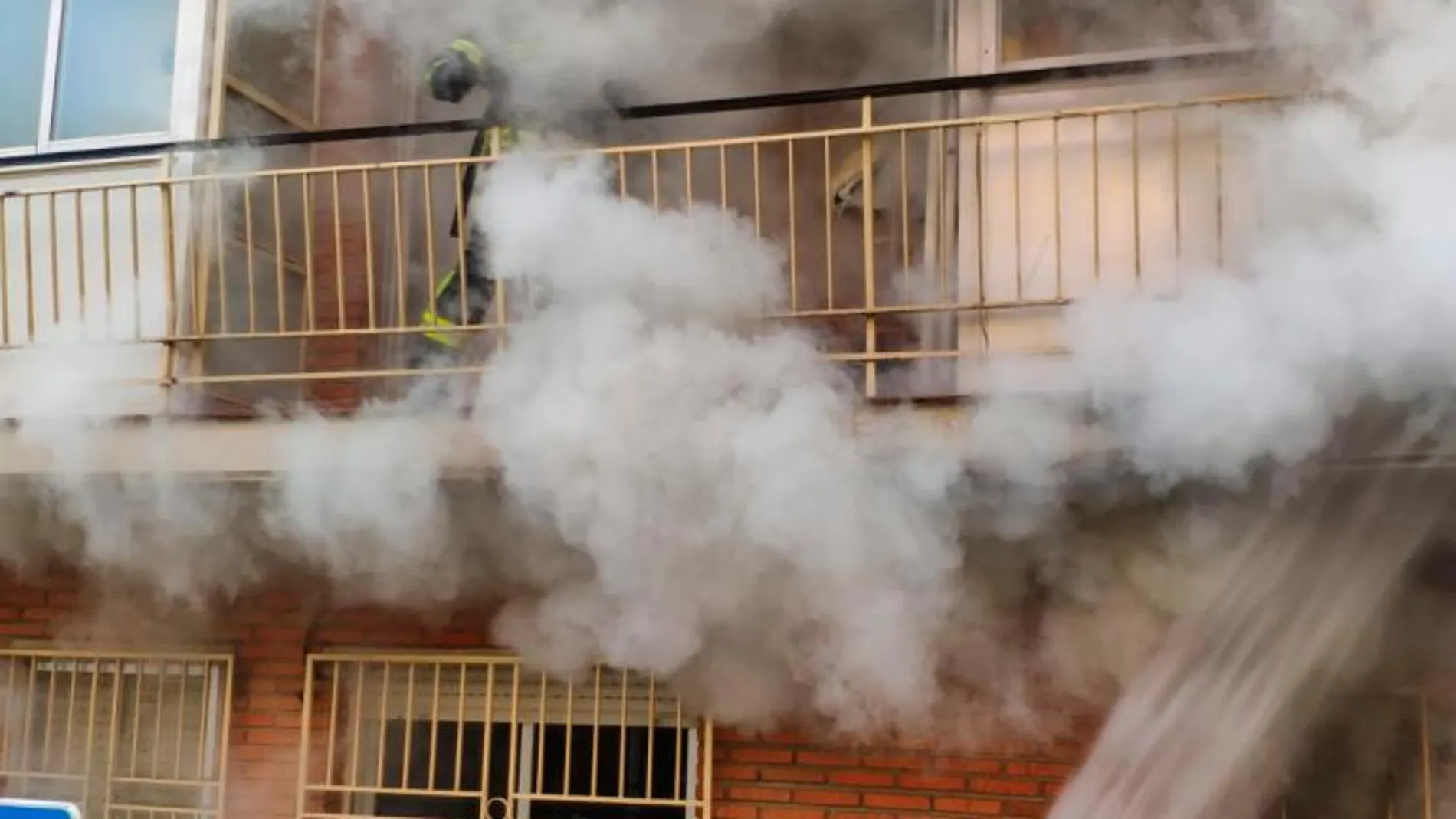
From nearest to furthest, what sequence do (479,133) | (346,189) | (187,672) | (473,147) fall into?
(479,133) → (473,147) → (187,672) → (346,189)

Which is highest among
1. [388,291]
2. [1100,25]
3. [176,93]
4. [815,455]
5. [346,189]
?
[1100,25]

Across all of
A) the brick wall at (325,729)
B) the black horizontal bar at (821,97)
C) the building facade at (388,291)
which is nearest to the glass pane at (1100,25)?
the building facade at (388,291)

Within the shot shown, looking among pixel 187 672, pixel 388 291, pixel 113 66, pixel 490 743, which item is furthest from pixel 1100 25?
pixel 187 672

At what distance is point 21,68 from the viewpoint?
623cm

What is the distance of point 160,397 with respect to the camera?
5.52 metres

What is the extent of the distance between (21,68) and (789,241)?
3.90 metres

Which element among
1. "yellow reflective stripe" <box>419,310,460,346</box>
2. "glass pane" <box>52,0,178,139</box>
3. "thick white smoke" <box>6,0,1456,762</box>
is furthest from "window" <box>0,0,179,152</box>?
"yellow reflective stripe" <box>419,310,460,346</box>

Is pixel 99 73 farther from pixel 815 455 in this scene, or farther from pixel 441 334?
pixel 815 455

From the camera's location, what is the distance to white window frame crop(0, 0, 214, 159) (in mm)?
5676

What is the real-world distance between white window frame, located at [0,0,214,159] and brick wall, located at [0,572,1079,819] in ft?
6.62

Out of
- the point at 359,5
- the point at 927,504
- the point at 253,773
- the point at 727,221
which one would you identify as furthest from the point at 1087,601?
the point at 359,5

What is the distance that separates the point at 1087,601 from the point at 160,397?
12.8 ft

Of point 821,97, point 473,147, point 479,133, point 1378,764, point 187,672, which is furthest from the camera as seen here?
point 187,672

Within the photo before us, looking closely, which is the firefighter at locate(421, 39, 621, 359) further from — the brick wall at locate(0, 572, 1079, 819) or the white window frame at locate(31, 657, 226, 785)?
the white window frame at locate(31, 657, 226, 785)
